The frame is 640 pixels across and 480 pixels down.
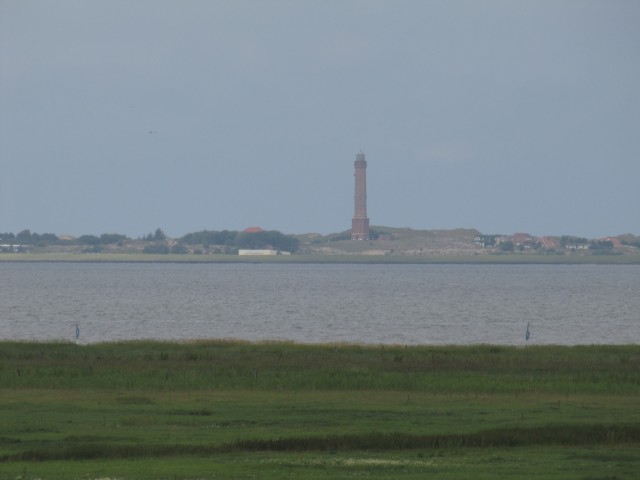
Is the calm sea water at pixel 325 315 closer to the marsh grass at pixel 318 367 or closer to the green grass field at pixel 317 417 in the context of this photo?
the marsh grass at pixel 318 367

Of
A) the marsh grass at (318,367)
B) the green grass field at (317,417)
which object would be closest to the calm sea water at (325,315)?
the marsh grass at (318,367)

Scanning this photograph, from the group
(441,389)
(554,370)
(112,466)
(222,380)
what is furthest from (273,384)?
(112,466)

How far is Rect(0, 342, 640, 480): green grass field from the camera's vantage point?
21.8 metres

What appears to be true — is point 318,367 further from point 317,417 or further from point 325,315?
point 325,315

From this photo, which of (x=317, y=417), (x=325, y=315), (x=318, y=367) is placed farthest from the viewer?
(x=325, y=315)

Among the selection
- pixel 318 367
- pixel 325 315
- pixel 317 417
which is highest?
pixel 317 417

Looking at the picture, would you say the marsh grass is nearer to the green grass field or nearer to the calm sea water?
the green grass field

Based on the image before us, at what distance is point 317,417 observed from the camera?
92.2 feet

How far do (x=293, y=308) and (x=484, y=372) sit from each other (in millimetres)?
68854

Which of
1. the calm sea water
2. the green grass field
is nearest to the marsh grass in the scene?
the green grass field

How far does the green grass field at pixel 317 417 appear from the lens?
21.8 m

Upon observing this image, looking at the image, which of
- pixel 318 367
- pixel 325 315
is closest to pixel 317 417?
pixel 318 367

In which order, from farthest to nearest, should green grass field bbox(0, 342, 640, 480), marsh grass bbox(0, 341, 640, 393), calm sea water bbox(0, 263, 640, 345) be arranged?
1. calm sea water bbox(0, 263, 640, 345)
2. marsh grass bbox(0, 341, 640, 393)
3. green grass field bbox(0, 342, 640, 480)

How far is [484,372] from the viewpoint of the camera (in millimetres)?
40219
